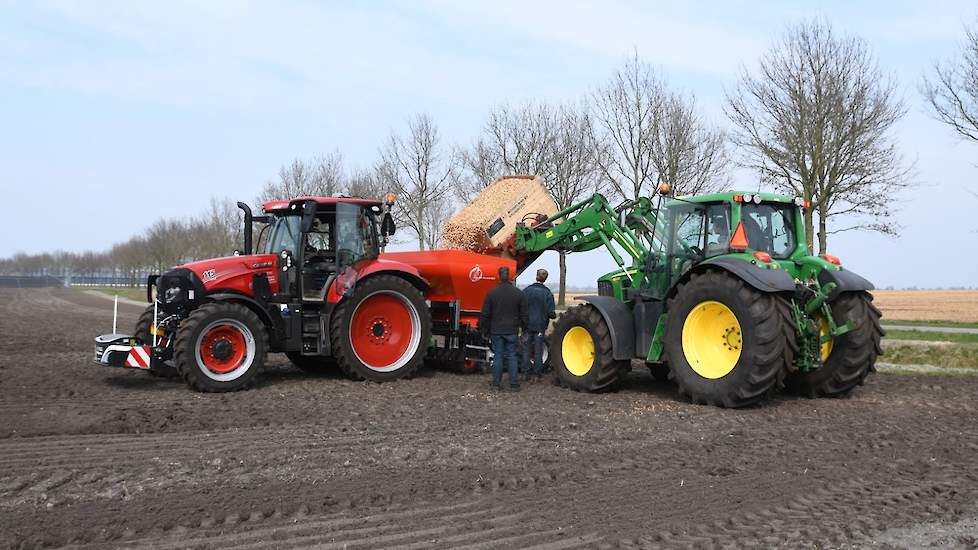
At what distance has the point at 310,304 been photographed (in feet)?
39.4

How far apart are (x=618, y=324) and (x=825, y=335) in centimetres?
242

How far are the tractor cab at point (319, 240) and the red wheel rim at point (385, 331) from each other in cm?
54

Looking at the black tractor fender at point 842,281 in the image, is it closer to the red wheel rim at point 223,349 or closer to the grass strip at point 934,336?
the red wheel rim at point 223,349

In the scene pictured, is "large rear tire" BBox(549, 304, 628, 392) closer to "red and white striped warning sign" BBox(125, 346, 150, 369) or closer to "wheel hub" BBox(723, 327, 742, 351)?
"wheel hub" BBox(723, 327, 742, 351)

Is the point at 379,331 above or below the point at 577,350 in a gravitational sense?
above

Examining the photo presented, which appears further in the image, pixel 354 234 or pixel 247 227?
pixel 354 234

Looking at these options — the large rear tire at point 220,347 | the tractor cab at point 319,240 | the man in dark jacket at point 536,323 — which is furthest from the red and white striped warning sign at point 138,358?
the man in dark jacket at point 536,323

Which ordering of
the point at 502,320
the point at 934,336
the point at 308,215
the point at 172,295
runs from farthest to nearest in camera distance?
the point at 934,336 → the point at 308,215 → the point at 502,320 → the point at 172,295

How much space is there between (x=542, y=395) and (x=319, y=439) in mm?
3803

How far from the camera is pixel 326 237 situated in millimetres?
12328

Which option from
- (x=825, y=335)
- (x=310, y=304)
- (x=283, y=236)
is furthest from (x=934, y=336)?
(x=283, y=236)

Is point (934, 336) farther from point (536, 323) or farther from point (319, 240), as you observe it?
point (319, 240)

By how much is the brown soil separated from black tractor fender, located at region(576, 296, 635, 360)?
0.57 m

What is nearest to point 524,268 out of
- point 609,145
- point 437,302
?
point 437,302
